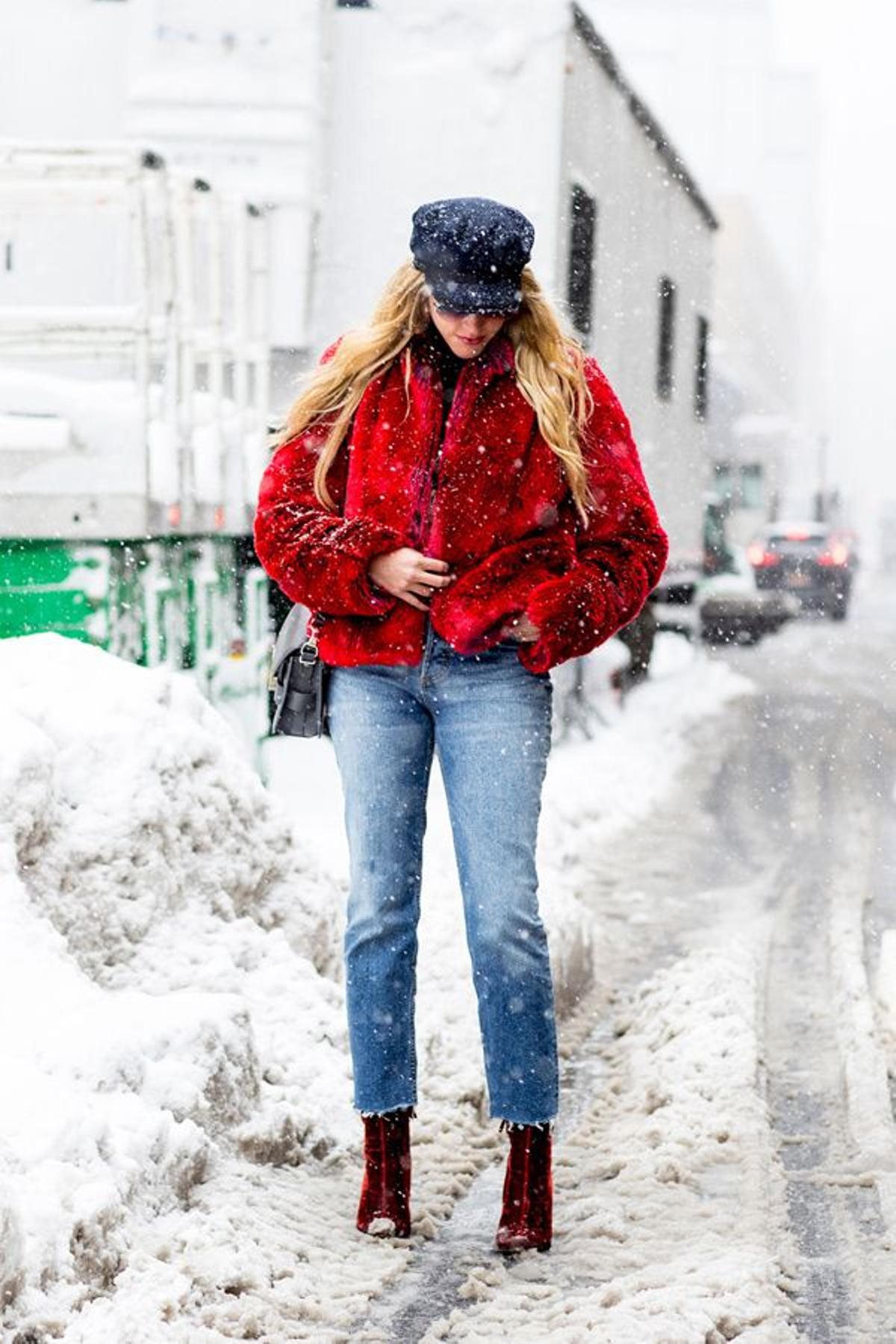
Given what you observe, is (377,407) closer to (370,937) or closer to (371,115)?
(370,937)

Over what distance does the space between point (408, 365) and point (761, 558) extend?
1101 inches

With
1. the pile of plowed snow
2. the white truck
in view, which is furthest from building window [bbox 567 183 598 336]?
the pile of plowed snow

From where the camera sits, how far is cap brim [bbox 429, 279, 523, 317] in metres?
3.34

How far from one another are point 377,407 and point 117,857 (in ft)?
4.42

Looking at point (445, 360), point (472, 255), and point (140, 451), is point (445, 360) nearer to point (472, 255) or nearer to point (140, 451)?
point (472, 255)

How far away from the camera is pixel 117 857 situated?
4254 mm

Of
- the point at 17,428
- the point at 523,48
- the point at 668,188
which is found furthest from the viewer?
the point at 668,188

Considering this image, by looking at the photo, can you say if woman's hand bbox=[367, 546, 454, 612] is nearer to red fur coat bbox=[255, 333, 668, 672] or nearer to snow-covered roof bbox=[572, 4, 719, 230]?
red fur coat bbox=[255, 333, 668, 672]

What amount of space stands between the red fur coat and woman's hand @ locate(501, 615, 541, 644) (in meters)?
0.02

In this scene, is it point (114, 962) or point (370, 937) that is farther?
point (114, 962)

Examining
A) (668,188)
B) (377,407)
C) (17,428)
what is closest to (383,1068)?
(377,407)

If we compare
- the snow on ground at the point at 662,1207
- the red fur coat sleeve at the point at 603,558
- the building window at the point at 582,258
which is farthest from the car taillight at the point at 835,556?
the red fur coat sleeve at the point at 603,558

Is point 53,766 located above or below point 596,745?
above

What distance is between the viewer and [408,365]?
3469 millimetres
